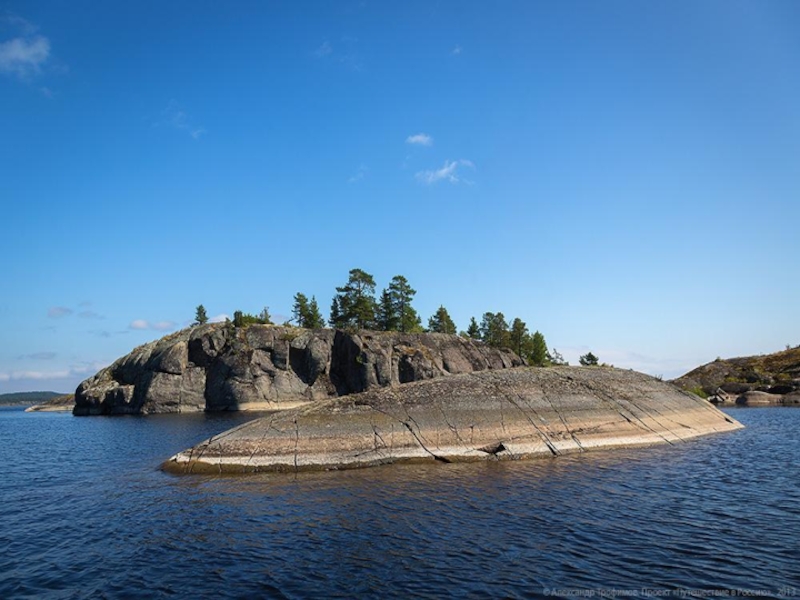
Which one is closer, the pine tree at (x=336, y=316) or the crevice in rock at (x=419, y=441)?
the crevice in rock at (x=419, y=441)

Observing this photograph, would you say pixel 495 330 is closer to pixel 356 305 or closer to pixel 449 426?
pixel 356 305

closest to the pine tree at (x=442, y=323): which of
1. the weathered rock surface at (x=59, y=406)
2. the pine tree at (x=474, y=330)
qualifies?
the pine tree at (x=474, y=330)

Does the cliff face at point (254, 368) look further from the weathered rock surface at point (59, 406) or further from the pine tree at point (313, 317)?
the weathered rock surface at point (59, 406)

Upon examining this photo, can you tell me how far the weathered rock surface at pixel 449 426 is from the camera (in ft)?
85.8

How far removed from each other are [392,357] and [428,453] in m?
79.1

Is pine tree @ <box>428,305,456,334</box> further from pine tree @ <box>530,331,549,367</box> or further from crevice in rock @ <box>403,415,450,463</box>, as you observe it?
crevice in rock @ <box>403,415,450,463</box>

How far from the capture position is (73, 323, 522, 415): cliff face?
96688mm

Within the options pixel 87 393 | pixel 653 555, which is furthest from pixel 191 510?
pixel 87 393

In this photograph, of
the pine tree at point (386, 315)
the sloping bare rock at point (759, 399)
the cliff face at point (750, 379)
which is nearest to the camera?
the sloping bare rock at point (759, 399)

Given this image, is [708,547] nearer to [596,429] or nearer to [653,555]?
[653,555]

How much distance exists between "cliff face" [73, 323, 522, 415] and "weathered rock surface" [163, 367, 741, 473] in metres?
69.5

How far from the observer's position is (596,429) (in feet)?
102

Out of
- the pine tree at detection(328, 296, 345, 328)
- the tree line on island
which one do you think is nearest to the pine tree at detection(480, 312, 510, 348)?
the tree line on island

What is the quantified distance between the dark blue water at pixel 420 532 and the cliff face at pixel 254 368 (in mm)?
73379
